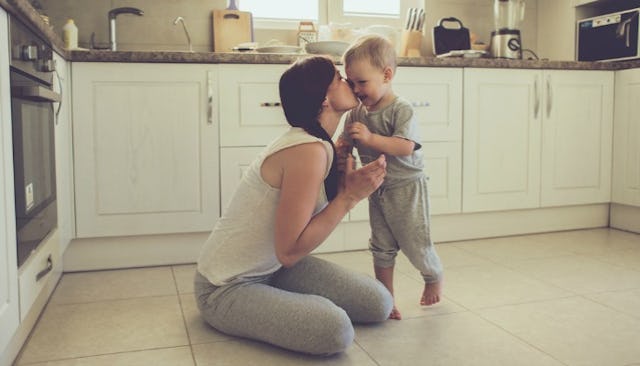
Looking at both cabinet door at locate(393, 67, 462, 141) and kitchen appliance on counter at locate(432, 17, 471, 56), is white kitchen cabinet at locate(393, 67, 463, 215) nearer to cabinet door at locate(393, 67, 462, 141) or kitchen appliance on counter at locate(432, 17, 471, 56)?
cabinet door at locate(393, 67, 462, 141)

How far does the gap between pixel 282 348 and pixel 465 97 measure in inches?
68.3

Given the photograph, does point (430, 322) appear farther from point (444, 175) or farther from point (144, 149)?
point (144, 149)

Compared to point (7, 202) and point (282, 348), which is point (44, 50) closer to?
point (7, 202)

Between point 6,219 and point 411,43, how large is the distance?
8.28ft

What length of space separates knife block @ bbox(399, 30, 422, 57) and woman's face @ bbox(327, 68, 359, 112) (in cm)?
189

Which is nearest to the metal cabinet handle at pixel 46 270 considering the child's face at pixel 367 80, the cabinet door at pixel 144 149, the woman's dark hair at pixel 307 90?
the cabinet door at pixel 144 149

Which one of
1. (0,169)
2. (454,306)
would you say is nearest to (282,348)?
(454,306)

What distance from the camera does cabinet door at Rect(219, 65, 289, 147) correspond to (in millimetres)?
2600

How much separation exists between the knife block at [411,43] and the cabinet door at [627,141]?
1.02 metres

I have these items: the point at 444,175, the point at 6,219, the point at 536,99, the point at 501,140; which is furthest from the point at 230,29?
the point at 6,219

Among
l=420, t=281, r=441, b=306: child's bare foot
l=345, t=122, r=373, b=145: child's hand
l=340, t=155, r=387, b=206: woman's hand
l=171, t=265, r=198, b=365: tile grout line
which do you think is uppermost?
l=345, t=122, r=373, b=145: child's hand

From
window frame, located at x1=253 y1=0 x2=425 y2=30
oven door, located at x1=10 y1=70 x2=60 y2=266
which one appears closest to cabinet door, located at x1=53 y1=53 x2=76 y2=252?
oven door, located at x1=10 y1=70 x2=60 y2=266

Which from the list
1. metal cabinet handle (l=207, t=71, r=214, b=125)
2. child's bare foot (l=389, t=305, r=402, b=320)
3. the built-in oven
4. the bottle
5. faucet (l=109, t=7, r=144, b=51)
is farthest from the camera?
faucet (l=109, t=7, r=144, b=51)

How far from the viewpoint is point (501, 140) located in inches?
121
